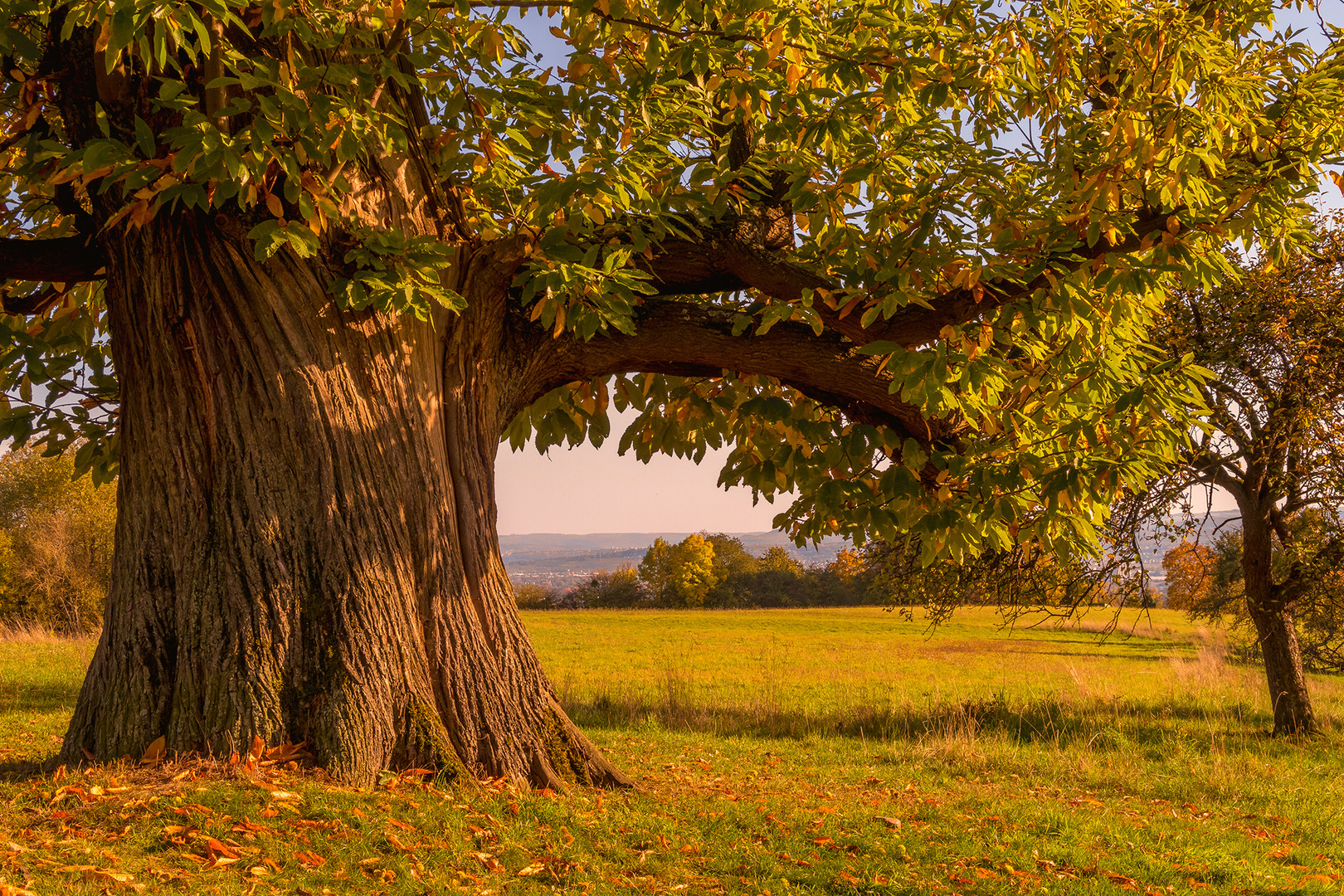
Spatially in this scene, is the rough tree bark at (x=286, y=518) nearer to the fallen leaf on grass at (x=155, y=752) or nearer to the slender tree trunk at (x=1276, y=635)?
the fallen leaf on grass at (x=155, y=752)

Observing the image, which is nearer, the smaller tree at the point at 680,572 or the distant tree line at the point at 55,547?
the distant tree line at the point at 55,547

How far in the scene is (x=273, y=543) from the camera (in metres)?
4.34

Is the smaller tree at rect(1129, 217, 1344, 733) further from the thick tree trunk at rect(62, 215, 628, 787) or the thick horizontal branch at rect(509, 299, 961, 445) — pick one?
the thick tree trunk at rect(62, 215, 628, 787)

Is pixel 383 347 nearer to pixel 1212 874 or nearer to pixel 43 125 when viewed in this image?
pixel 43 125

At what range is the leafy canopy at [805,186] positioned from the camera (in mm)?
4332

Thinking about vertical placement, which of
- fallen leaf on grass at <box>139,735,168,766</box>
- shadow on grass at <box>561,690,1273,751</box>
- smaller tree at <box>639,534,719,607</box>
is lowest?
smaller tree at <box>639,534,719,607</box>

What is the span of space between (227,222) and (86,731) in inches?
112

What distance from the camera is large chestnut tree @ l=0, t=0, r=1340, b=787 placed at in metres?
4.27

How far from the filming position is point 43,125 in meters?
5.04

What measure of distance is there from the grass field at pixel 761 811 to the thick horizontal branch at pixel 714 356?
278 cm

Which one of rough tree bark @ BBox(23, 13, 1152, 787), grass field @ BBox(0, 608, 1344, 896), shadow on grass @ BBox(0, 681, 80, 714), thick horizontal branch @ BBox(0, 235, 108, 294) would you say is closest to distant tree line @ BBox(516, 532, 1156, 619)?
grass field @ BBox(0, 608, 1344, 896)

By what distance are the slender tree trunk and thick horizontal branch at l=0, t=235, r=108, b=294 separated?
557 inches

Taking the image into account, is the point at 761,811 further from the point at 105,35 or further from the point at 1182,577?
the point at 1182,577

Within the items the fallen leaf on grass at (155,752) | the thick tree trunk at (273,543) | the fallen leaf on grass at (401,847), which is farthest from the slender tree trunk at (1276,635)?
the fallen leaf on grass at (155,752)
